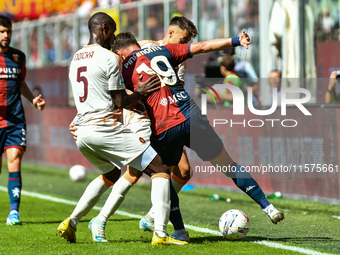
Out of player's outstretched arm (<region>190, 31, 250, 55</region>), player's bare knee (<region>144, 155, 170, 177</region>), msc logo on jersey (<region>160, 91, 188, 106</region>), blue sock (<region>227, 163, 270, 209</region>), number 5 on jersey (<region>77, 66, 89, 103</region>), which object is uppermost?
player's outstretched arm (<region>190, 31, 250, 55</region>)

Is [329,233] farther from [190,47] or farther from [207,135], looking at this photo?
[190,47]

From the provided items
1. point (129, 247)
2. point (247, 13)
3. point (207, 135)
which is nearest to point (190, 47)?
point (207, 135)

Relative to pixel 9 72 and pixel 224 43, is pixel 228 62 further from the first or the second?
pixel 224 43

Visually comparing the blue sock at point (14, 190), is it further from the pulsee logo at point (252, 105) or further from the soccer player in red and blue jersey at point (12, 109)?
the pulsee logo at point (252, 105)

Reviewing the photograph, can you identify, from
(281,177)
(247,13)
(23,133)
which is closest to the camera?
(23,133)

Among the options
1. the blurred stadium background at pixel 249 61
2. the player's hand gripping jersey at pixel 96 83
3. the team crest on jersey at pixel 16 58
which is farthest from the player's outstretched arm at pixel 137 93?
the blurred stadium background at pixel 249 61

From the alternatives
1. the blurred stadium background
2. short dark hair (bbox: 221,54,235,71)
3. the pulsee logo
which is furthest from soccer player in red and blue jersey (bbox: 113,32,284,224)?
short dark hair (bbox: 221,54,235,71)

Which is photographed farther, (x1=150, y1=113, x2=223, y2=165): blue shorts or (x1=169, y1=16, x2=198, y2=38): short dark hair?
(x1=169, y1=16, x2=198, y2=38): short dark hair

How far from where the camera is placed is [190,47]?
5312 mm

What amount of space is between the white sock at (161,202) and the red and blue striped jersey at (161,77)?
563 millimetres

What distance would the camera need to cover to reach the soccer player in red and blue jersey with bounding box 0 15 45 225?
711 centimetres

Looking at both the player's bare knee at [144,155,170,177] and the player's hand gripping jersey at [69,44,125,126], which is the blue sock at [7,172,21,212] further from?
the player's bare knee at [144,155,170,177]

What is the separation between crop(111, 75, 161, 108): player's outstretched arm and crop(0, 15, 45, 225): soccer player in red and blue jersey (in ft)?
7.00

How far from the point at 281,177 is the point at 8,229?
14.4 feet
